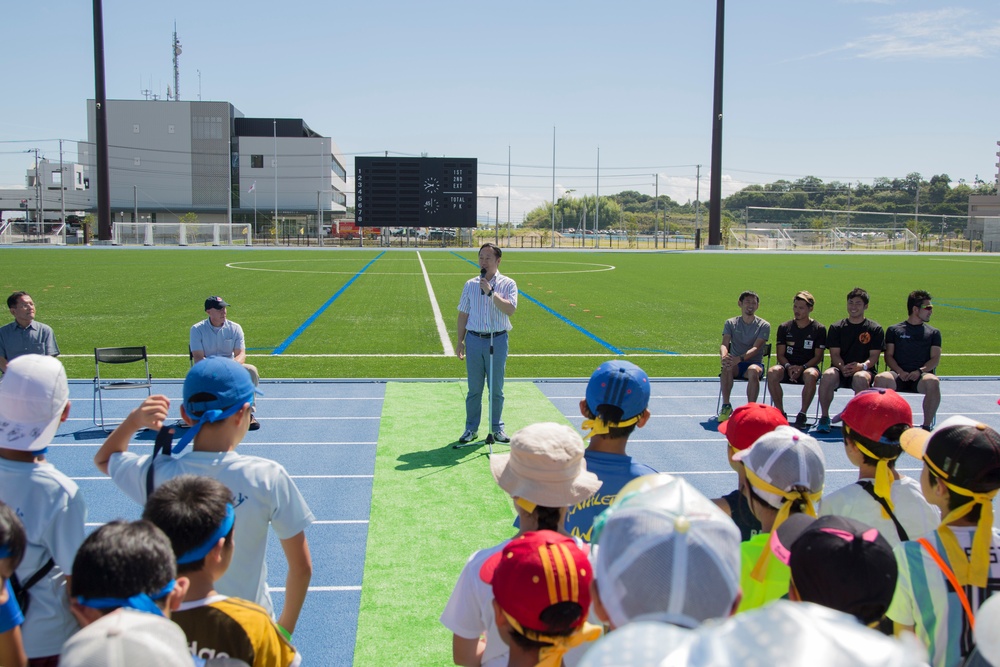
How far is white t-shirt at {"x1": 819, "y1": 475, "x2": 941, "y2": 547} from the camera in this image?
324 cm

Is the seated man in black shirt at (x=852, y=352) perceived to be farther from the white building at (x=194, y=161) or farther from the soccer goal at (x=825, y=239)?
the white building at (x=194, y=161)

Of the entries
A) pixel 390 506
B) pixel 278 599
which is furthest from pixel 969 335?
pixel 278 599

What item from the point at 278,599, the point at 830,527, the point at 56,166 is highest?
the point at 56,166

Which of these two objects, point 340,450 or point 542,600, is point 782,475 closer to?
point 542,600

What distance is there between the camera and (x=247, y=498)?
2.92 metres

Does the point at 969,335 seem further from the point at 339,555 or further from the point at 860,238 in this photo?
the point at 860,238

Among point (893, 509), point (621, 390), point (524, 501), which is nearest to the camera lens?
point (524, 501)

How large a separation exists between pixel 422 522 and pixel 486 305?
9.18ft

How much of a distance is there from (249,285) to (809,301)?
2066 cm

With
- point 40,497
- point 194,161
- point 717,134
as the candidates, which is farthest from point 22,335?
point 194,161

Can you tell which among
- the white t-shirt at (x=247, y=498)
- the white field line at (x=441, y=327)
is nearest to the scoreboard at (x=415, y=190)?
the white field line at (x=441, y=327)

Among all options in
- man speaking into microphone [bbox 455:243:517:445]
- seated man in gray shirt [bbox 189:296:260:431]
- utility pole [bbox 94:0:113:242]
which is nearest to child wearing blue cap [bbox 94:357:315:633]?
man speaking into microphone [bbox 455:243:517:445]

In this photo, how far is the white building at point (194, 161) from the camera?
8800cm

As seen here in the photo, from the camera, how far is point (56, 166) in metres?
102
